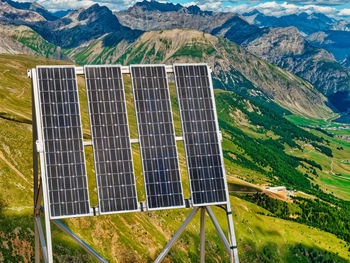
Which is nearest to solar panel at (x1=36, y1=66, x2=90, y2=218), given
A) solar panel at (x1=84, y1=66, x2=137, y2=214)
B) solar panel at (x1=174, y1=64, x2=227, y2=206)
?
solar panel at (x1=84, y1=66, x2=137, y2=214)

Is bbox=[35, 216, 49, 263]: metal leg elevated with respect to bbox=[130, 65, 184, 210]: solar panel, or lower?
lower

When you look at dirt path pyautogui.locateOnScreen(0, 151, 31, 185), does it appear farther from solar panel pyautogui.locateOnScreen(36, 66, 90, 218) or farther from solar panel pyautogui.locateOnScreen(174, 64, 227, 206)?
solar panel pyautogui.locateOnScreen(174, 64, 227, 206)

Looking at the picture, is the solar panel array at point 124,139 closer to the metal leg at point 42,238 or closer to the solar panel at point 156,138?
the solar panel at point 156,138

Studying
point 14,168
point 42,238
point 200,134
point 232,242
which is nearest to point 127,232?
point 14,168

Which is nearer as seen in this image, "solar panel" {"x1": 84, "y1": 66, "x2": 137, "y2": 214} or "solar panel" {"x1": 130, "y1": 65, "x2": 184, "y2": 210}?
"solar panel" {"x1": 84, "y1": 66, "x2": 137, "y2": 214}

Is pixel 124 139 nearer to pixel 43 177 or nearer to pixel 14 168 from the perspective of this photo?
pixel 43 177
